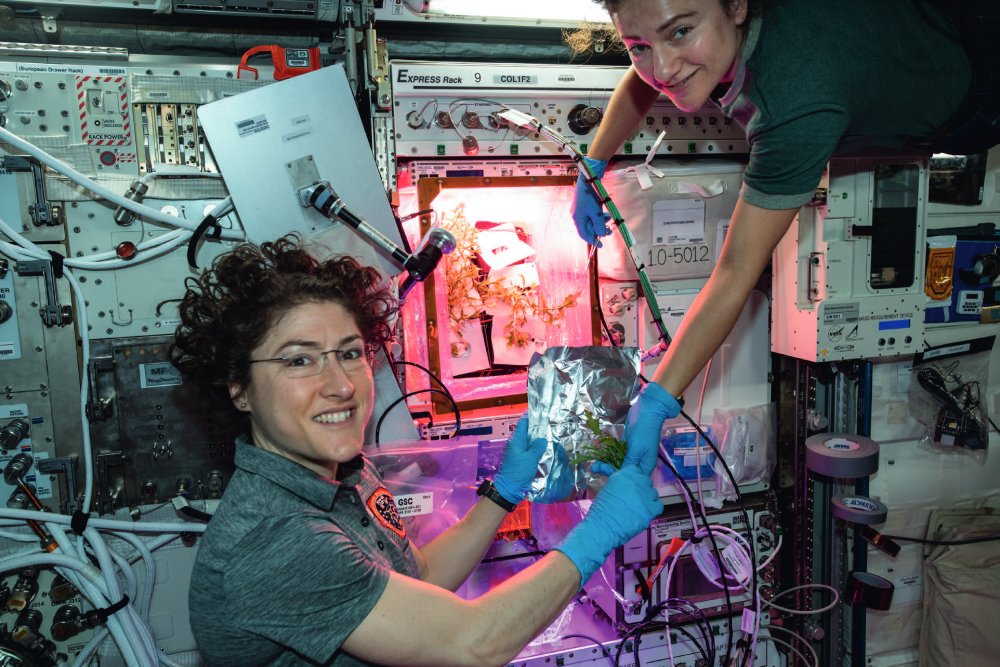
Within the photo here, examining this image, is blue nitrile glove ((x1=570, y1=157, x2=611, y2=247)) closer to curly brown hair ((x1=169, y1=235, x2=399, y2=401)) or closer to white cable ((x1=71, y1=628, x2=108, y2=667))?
curly brown hair ((x1=169, y1=235, x2=399, y2=401))

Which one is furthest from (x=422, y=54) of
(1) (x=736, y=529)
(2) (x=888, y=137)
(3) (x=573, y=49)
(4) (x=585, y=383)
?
(1) (x=736, y=529)

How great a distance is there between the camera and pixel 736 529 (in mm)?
2820

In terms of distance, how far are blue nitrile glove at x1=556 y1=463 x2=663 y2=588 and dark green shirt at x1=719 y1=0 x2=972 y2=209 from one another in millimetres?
934

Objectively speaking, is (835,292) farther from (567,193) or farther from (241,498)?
(241,498)

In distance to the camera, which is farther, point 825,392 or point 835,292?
point 825,392

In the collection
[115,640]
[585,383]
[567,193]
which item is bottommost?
[115,640]

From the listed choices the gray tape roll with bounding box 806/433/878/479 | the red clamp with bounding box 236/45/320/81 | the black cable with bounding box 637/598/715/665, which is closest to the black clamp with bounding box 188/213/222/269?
the red clamp with bounding box 236/45/320/81

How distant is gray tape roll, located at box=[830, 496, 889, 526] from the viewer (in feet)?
8.31

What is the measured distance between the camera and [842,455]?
2.53 meters

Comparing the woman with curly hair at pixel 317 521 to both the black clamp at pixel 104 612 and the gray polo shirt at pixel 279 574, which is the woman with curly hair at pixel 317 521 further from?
the black clamp at pixel 104 612

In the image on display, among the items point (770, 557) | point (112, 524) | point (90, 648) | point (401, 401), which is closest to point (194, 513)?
point (112, 524)

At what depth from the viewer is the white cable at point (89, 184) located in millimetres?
2180

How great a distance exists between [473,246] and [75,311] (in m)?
1.59

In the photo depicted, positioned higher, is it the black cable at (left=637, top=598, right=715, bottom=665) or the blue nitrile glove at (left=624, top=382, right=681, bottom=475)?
the blue nitrile glove at (left=624, top=382, right=681, bottom=475)
